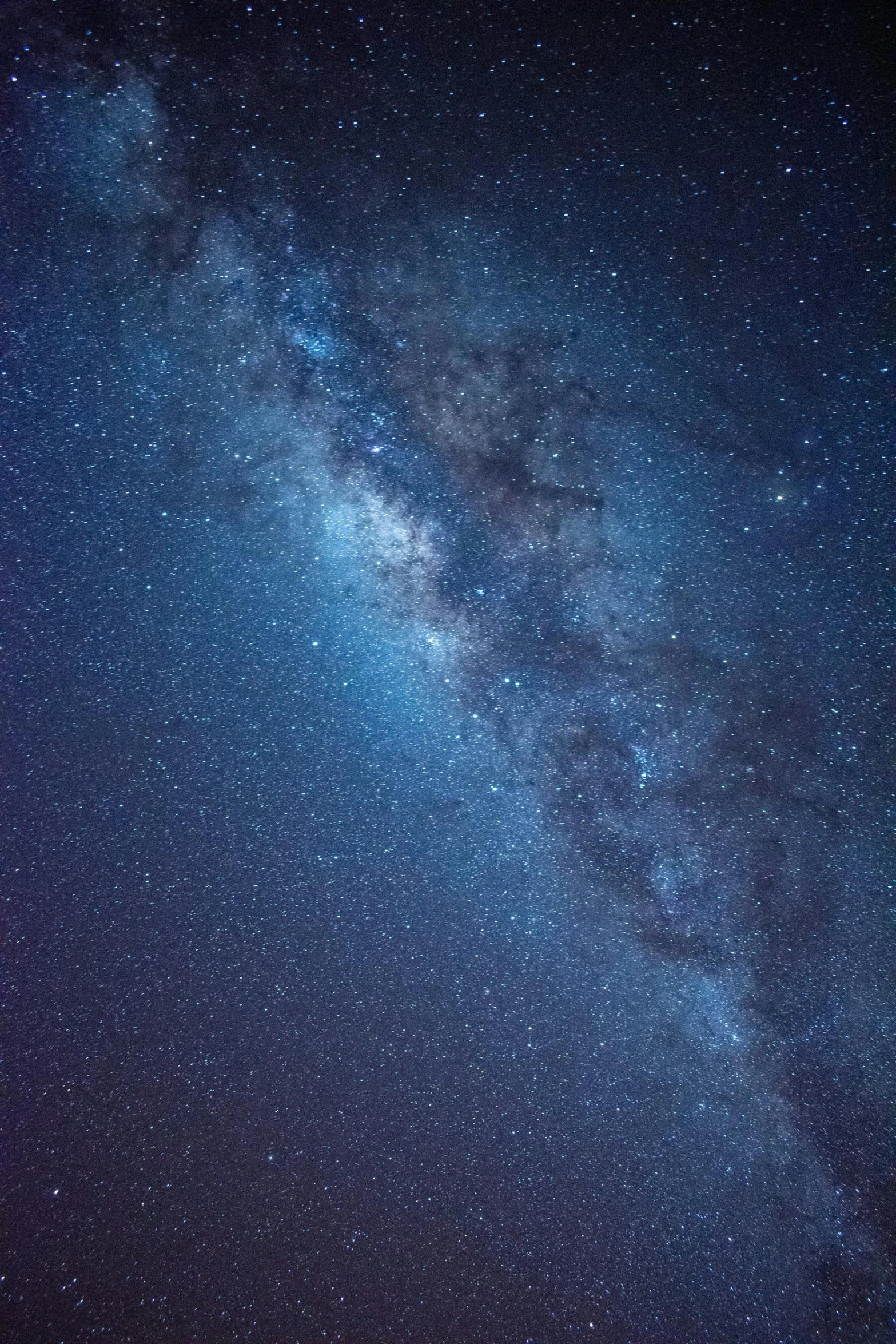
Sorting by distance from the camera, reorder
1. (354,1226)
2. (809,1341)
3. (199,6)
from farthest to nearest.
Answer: (354,1226), (809,1341), (199,6)

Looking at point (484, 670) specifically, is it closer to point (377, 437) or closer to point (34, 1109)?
point (377, 437)

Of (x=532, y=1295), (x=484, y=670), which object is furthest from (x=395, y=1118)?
(x=484, y=670)

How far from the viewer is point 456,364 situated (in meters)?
2.35

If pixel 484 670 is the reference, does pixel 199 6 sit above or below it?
above

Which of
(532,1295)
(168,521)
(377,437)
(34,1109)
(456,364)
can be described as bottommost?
(34,1109)

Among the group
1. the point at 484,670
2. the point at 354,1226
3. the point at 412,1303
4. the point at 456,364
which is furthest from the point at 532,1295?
the point at 456,364

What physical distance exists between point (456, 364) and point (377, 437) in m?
0.48

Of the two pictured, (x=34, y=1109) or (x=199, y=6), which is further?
(x=34, y=1109)

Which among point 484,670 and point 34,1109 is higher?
point 484,670

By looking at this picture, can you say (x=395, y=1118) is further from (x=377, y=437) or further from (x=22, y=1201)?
(x=377, y=437)

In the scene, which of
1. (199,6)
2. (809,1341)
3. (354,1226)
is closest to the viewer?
(199,6)

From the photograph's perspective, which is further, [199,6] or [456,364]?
[456,364]

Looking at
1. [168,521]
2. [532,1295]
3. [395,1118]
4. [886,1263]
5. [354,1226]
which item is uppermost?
[168,521]

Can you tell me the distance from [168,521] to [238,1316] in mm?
3712
